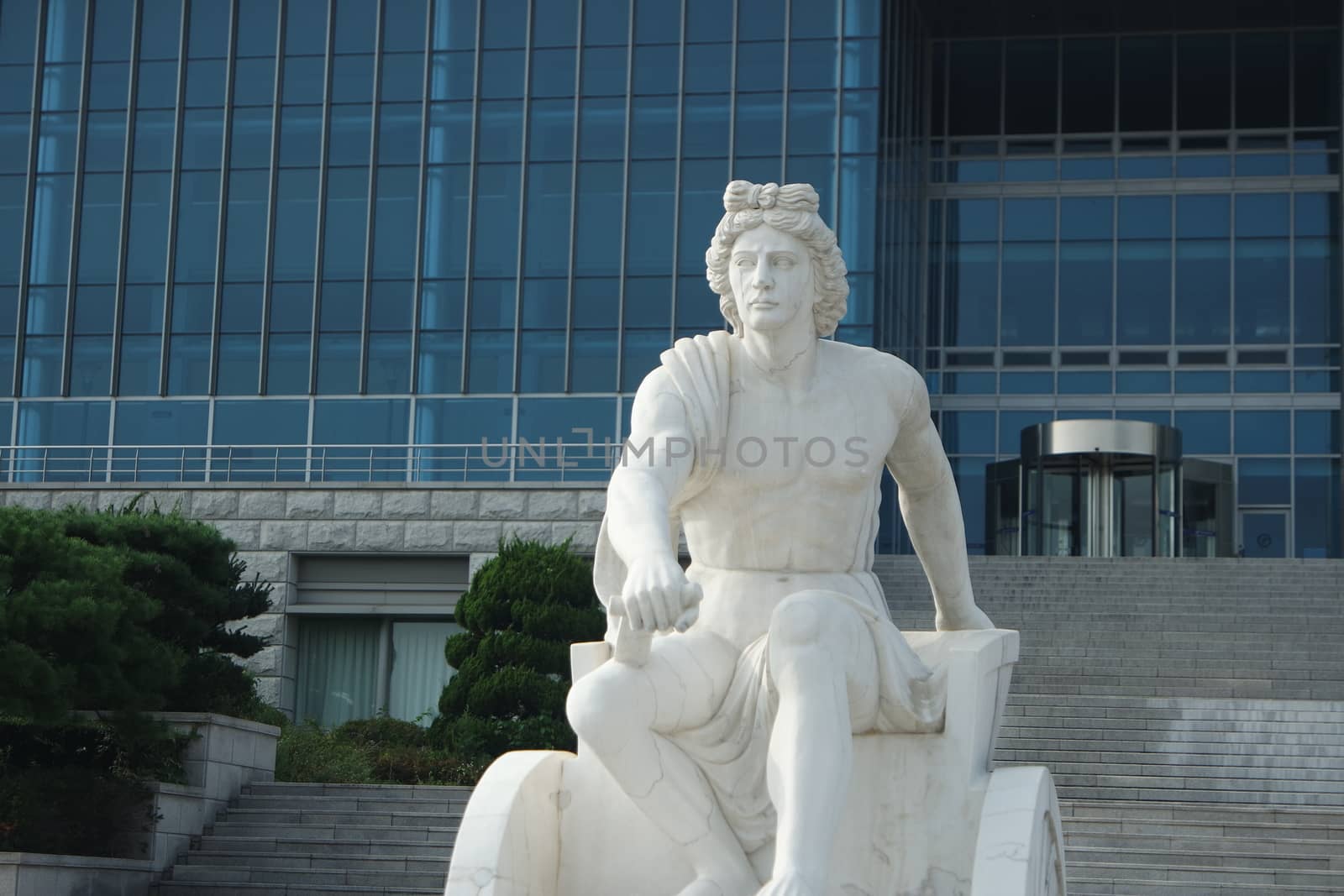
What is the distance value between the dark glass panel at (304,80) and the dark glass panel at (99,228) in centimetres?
280

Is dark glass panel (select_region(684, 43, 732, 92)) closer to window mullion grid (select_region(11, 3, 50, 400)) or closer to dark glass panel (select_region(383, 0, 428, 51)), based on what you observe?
dark glass panel (select_region(383, 0, 428, 51))

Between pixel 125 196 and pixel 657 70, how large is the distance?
796 cm

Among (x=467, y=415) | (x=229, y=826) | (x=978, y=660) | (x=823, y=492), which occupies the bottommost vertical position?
(x=229, y=826)

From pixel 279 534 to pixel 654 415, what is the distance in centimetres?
1805

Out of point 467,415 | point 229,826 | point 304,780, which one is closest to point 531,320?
point 467,415

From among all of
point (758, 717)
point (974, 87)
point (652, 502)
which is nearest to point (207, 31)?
point (974, 87)

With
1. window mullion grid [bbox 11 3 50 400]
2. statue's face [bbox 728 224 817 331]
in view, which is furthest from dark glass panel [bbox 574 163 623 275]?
statue's face [bbox 728 224 817 331]

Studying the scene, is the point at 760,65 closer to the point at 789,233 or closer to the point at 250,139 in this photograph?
the point at 250,139

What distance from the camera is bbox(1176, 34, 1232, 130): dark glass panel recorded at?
112 ft

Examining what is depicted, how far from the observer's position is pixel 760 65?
28.5m

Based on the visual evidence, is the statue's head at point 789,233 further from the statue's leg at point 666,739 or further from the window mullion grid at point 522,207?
the window mullion grid at point 522,207

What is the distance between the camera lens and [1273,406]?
3281cm

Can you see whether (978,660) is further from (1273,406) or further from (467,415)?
(1273,406)

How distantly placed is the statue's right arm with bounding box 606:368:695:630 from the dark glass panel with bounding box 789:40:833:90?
76.5 ft
